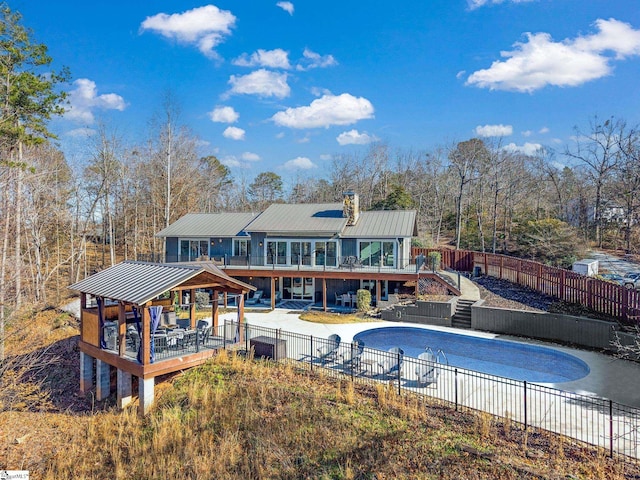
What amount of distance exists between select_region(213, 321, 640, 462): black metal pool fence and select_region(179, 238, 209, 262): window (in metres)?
12.4

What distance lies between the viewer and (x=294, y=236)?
917 inches

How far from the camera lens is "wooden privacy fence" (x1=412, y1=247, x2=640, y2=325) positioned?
46.1 ft

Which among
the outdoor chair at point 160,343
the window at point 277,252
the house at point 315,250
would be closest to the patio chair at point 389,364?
the outdoor chair at point 160,343

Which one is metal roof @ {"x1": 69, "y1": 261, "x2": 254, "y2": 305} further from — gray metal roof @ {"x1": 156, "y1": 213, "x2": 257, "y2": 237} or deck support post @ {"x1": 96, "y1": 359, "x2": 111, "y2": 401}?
gray metal roof @ {"x1": 156, "y1": 213, "x2": 257, "y2": 237}

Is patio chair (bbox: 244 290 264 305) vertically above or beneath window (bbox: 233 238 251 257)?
beneath

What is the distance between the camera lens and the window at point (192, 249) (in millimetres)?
25672

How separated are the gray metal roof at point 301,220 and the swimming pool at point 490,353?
295 inches

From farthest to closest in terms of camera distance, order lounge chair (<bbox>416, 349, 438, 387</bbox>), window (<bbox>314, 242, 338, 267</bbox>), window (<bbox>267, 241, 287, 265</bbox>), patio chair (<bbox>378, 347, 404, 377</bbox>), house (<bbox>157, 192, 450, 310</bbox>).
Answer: window (<bbox>267, 241, 287, 265</bbox>) → window (<bbox>314, 242, 338, 267</bbox>) → house (<bbox>157, 192, 450, 310</bbox>) → patio chair (<bbox>378, 347, 404, 377</bbox>) → lounge chair (<bbox>416, 349, 438, 387</bbox>)

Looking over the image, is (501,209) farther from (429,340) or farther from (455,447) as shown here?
(455,447)

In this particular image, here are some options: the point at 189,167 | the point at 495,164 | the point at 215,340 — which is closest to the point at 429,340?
the point at 215,340

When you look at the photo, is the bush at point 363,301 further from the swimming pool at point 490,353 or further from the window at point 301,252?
the window at point 301,252

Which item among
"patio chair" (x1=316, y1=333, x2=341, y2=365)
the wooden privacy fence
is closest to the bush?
"patio chair" (x1=316, y1=333, x2=341, y2=365)

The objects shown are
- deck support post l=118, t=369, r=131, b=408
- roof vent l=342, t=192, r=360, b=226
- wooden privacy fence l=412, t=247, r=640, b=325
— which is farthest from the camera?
roof vent l=342, t=192, r=360, b=226

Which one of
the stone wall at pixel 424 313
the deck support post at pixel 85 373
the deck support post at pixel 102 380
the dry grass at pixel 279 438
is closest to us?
the dry grass at pixel 279 438
